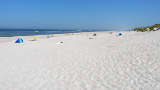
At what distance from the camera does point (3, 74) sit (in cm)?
462

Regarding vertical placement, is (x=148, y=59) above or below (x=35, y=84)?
above

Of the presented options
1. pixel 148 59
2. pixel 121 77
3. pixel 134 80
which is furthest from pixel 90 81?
pixel 148 59

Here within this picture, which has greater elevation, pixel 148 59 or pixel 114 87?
pixel 148 59

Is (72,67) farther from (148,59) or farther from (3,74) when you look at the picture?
(148,59)

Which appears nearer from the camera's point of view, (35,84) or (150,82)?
(150,82)

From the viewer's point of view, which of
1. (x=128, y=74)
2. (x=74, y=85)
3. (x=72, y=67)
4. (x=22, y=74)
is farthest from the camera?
(x=72, y=67)

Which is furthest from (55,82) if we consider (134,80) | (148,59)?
(148,59)

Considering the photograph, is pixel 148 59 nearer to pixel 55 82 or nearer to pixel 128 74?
pixel 128 74

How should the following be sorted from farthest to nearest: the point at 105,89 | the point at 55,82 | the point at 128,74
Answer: the point at 128,74
the point at 55,82
the point at 105,89

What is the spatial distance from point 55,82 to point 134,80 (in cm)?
229

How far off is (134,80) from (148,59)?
1921mm

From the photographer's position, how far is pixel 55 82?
155 inches

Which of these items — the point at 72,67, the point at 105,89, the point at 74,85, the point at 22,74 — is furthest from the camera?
the point at 72,67

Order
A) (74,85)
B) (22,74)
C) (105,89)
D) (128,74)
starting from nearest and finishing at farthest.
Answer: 1. (105,89)
2. (74,85)
3. (128,74)
4. (22,74)
